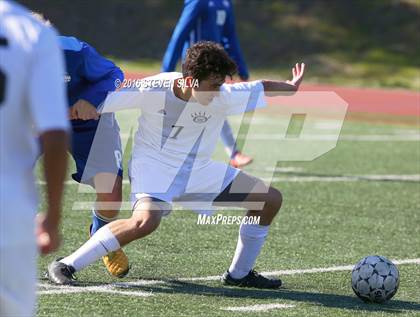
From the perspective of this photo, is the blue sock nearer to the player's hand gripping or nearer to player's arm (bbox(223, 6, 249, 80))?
the player's hand gripping

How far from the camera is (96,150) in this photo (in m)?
6.26

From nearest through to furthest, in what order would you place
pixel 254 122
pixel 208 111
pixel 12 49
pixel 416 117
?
pixel 12 49
pixel 208 111
pixel 254 122
pixel 416 117

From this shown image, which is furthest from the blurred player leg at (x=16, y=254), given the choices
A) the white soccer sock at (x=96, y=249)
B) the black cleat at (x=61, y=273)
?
the black cleat at (x=61, y=273)

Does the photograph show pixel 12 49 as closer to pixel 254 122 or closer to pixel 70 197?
pixel 70 197

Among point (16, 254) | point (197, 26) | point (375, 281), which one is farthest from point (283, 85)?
point (197, 26)

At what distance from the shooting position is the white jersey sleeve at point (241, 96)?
19.5 feet

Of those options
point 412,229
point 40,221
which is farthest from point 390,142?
point 40,221

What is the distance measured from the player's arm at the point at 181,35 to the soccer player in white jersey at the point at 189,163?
4.51m

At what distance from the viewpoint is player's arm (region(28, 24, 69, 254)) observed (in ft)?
10.3

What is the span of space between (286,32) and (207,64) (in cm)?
2318

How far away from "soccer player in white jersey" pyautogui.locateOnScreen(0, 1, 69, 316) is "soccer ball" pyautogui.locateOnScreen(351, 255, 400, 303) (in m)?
2.77

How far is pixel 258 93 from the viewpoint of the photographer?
600cm

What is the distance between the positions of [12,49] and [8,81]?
10 centimetres

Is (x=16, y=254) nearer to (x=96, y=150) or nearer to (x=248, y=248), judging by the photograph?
(x=248, y=248)
